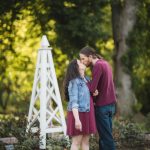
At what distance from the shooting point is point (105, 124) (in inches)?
333

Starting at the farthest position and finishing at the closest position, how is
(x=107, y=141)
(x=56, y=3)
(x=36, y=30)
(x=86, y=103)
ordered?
1. (x=36, y=30)
2. (x=56, y=3)
3. (x=107, y=141)
4. (x=86, y=103)

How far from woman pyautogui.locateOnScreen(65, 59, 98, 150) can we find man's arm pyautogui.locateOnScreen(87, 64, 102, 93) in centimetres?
14

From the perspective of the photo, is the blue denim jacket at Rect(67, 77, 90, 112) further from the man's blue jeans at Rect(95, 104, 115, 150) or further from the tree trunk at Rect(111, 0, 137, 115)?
the tree trunk at Rect(111, 0, 137, 115)

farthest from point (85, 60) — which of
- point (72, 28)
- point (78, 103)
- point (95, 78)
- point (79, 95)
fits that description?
point (72, 28)

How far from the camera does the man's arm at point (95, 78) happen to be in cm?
821

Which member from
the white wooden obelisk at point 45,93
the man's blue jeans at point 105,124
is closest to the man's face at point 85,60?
the man's blue jeans at point 105,124

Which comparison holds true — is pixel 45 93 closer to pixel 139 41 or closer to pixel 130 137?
pixel 130 137

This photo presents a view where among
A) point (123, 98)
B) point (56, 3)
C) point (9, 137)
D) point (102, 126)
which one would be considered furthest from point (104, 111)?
point (56, 3)

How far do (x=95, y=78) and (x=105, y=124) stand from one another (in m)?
0.76

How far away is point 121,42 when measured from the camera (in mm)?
15992

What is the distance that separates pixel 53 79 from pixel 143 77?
9.63 meters

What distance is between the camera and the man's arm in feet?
26.9

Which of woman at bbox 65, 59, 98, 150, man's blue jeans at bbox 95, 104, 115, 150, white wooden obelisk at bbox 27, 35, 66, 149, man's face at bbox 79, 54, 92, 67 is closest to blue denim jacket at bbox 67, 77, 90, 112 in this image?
woman at bbox 65, 59, 98, 150

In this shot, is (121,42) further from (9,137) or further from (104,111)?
(104,111)
